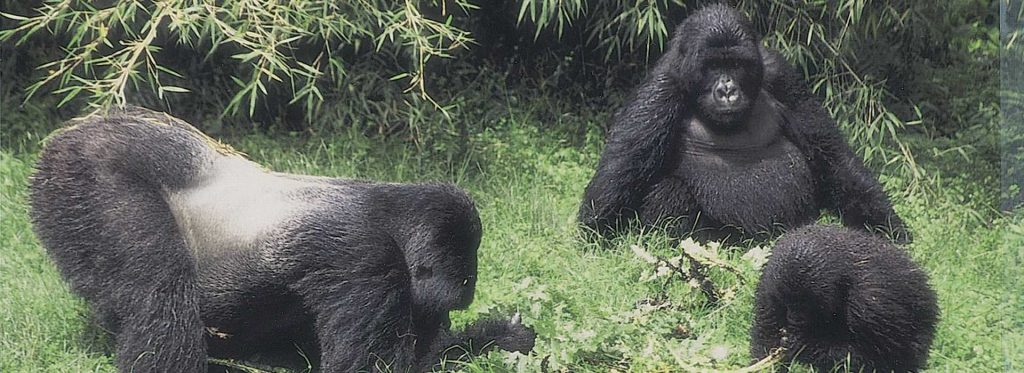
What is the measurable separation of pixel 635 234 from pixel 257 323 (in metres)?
1.70

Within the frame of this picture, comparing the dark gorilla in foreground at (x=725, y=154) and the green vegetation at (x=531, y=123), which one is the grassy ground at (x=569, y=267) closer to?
the green vegetation at (x=531, y=123)

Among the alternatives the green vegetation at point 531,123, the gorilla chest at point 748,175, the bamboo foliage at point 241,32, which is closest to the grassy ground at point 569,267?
the green vegetation at point 531,123

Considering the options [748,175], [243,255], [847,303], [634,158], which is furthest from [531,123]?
[847,303]

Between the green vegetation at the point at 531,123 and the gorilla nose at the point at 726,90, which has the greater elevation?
the gorilla nose at the point at 726,90

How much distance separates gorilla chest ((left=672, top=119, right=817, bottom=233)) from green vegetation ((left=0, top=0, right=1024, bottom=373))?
28 cm

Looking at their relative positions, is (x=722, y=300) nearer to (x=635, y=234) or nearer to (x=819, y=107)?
(x=635, y=234)

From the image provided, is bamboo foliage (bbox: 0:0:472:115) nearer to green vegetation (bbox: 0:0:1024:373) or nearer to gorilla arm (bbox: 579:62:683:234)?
green vegetation (bbox: 0:0:1024:373)

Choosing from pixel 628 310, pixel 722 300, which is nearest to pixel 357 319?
pixel 628 310

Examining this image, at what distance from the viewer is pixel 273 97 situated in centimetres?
594

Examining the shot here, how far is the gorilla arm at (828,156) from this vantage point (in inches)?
187

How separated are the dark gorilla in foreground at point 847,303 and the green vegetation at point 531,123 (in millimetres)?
253

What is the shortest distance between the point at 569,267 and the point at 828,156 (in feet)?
4.19

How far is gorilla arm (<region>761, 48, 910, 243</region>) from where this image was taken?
15.6 ft

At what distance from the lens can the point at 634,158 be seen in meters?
4.73
